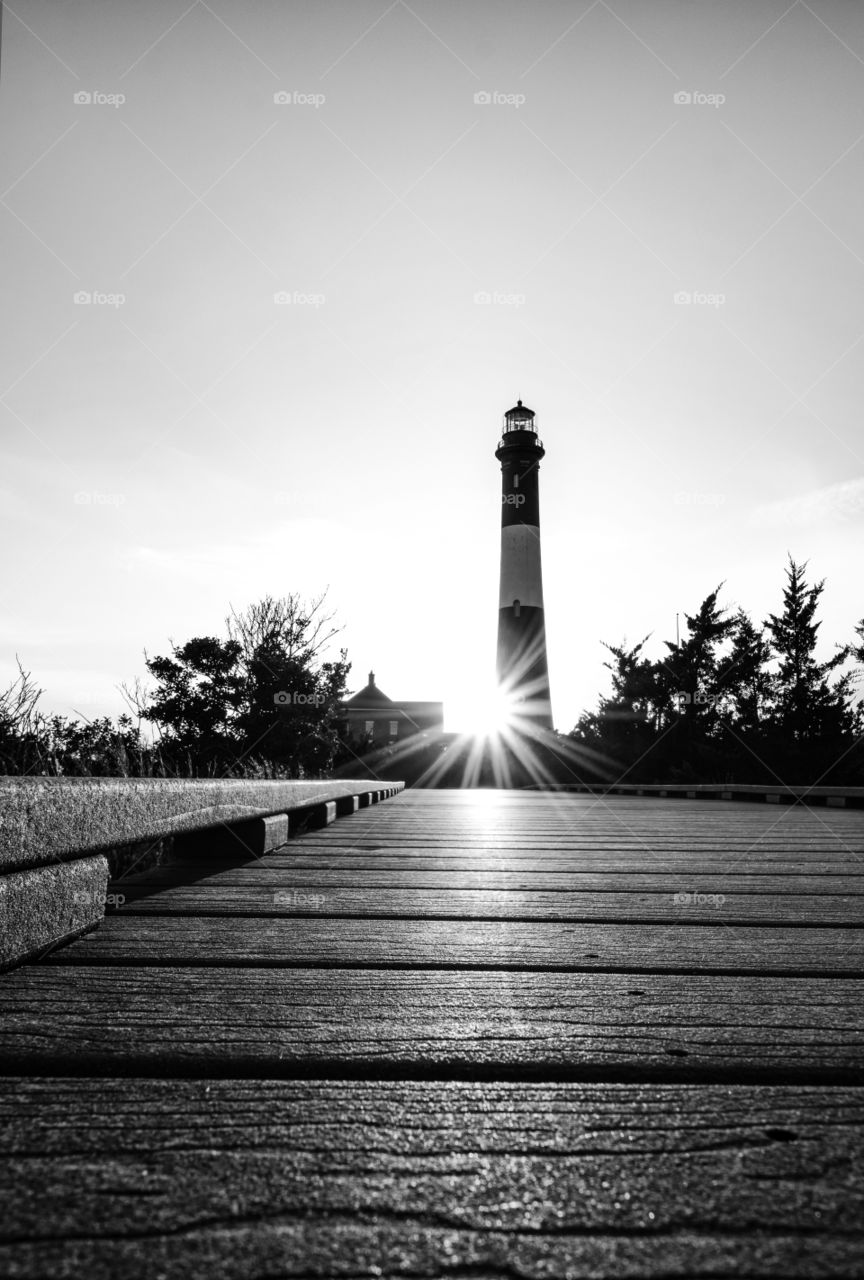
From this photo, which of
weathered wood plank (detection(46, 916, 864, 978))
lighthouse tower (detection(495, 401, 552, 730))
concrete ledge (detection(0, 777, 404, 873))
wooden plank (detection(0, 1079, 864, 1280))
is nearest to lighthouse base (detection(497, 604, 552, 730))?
lighthouse tower (detection(495, 401, 552, 730))

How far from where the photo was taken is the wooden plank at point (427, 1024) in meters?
0.91

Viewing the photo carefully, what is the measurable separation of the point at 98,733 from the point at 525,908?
5.92 meters

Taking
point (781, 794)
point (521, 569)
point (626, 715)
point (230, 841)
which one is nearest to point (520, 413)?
point (521, 569)

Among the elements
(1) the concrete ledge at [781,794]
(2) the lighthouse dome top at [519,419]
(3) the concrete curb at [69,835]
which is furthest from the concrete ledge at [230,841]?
(2) the lighthouse dome top at [519,419]

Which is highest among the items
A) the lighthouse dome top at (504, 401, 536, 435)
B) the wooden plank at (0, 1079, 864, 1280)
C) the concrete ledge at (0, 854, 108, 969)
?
the lighthouse dome top at (504, 401, 536, 435)

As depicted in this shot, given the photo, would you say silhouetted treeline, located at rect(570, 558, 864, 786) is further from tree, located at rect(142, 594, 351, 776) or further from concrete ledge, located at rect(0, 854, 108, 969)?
concrete ledge, located at rect(0, 854, 108, 969)

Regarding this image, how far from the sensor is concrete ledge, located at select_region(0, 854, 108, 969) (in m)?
1.18

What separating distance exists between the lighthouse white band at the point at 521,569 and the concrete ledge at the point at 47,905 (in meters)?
31.6

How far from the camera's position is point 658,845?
12.9ft

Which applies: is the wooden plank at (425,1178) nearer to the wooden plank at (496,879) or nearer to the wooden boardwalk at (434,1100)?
the wooden boardwalk at (434,1100)

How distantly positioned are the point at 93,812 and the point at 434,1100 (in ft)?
Answer: 2.64

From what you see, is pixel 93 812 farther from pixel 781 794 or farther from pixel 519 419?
pixel 519 419

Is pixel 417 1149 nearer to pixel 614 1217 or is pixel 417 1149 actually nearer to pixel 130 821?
pixel 614 1217

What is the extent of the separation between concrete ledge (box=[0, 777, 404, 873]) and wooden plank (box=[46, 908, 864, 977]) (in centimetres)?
21
